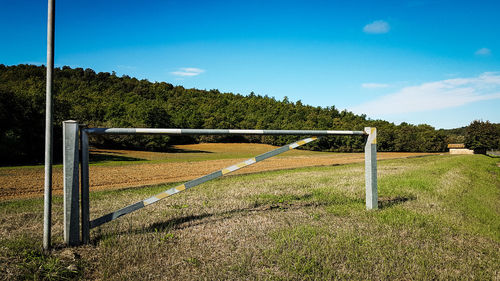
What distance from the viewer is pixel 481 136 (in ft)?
165

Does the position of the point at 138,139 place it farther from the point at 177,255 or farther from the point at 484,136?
the point at 484,136

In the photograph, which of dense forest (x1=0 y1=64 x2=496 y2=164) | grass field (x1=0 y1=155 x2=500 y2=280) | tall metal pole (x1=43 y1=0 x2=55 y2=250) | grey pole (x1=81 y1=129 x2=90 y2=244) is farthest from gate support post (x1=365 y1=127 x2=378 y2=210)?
dense forest (x1=0 y1=64 x2=496 y2=164)

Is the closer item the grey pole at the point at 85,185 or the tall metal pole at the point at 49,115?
the tall metal pole at the point at 49,115

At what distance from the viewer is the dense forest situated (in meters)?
28.2

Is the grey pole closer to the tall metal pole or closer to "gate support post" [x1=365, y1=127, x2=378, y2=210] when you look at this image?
the tall metal pole

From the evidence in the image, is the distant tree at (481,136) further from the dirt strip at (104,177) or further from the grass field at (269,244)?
the grass field at (269,244)

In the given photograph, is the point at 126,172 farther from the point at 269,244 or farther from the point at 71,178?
the point at 269,244

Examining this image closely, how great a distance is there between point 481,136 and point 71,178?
64.0 metres

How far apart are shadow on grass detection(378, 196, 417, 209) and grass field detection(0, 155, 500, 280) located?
0.11 metres

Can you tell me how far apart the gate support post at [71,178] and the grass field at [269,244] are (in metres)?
0.27

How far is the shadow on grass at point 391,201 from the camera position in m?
5.40

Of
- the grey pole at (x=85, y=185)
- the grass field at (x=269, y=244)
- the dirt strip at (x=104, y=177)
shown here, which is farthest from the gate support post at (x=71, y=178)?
the dirt strip at (x=104, y=177)

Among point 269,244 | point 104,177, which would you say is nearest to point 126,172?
point 104,177

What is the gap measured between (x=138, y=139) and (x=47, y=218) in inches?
1904
